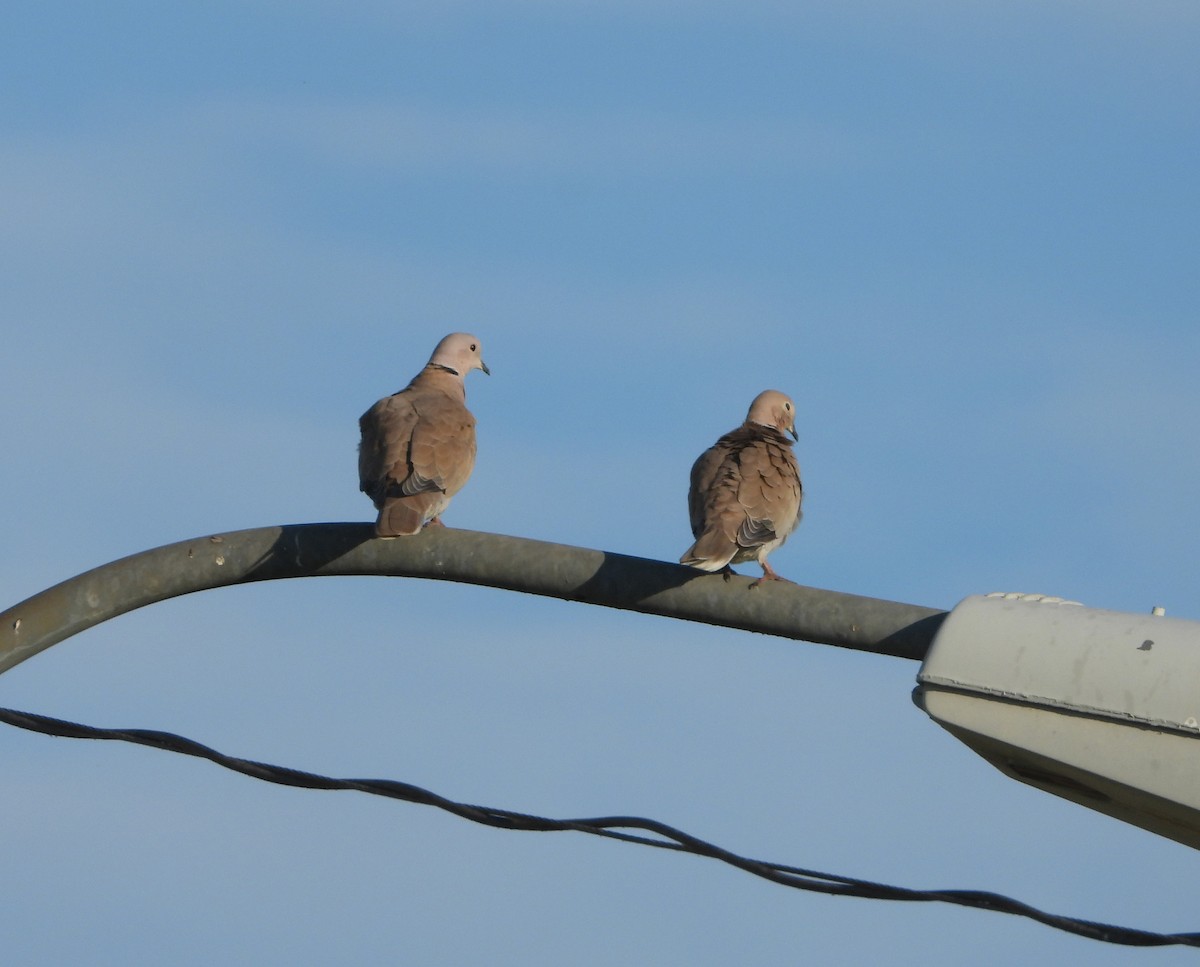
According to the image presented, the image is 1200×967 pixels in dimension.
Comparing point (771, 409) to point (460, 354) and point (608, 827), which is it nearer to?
point (460, 354)

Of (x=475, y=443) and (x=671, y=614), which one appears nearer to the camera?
(x=671, y=614)

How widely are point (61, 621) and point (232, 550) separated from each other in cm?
44

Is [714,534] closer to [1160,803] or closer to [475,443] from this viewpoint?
[475,443]

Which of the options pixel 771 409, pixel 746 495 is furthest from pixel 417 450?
pixel 771 409

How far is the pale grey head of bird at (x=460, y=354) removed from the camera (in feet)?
31.5

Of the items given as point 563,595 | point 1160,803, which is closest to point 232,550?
point 563,595

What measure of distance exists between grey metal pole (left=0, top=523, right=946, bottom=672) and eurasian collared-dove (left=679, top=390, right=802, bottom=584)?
170 cm

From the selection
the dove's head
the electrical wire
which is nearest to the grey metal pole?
the electrical wire

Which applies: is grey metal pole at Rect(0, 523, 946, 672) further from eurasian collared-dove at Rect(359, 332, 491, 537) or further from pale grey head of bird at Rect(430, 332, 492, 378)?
pale grey head of bird at Rect(430, 332, 492, 378)

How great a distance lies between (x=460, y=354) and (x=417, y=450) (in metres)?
2.68

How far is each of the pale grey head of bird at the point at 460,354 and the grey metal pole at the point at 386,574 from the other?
5.06 metres

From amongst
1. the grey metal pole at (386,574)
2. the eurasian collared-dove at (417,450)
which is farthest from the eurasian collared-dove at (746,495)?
the grey metal pole at (386,574)

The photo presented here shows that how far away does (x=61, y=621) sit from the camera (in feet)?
14.0

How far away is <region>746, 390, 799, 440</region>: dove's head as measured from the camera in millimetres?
8914
